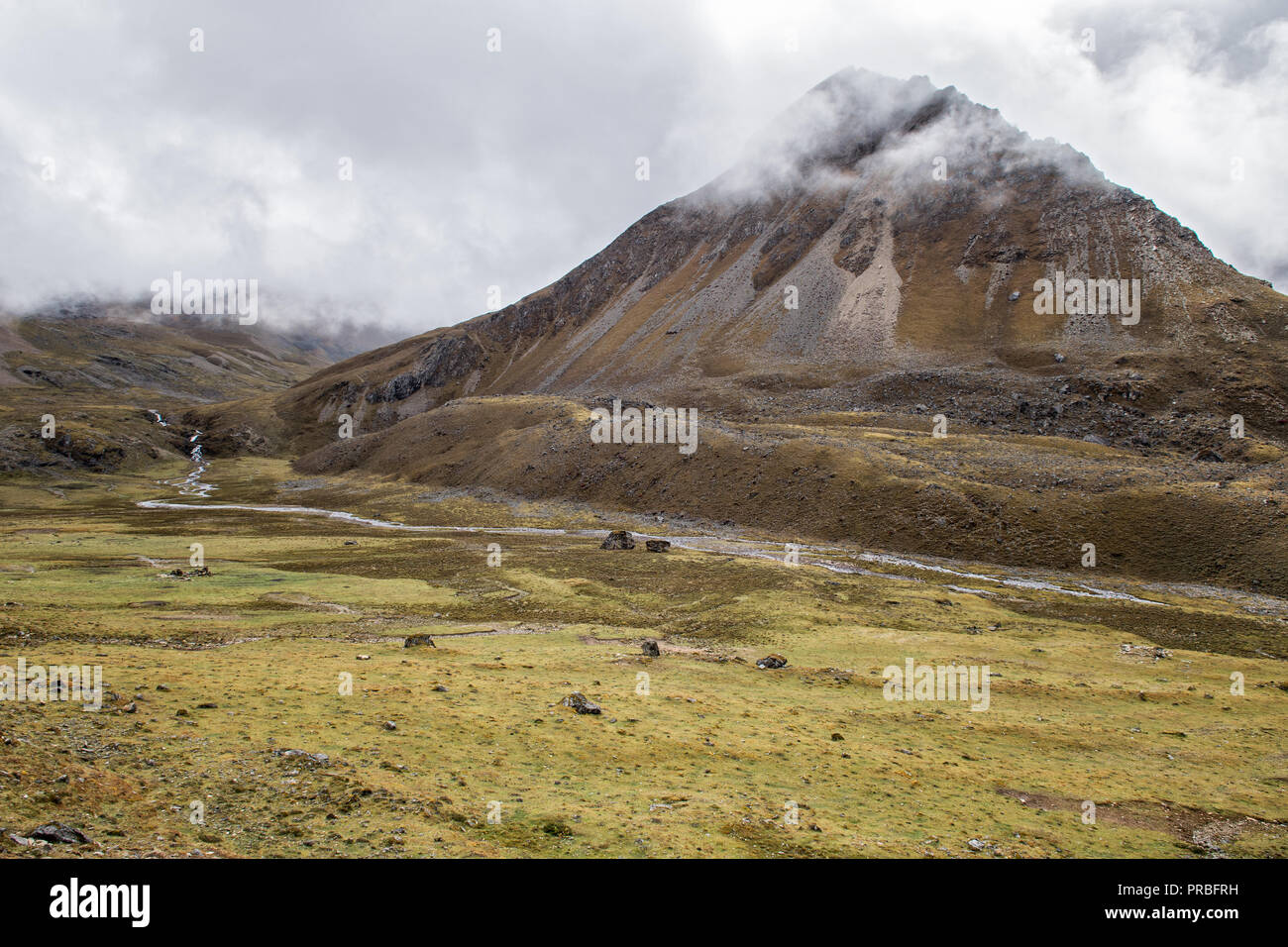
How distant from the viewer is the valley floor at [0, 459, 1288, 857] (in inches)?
616

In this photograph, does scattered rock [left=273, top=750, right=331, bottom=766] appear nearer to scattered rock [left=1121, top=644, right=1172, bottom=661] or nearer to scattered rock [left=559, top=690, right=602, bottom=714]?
scattered rock [left=559, top=690, right=602, bottom=714]

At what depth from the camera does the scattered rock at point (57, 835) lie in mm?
11781

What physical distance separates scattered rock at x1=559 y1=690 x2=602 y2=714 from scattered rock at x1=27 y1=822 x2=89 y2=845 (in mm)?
16585

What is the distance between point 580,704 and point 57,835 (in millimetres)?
17069

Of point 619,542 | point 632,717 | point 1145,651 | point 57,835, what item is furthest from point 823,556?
point 57,835

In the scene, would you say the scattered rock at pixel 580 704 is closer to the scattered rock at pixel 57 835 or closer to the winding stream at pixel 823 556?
the scattered rock at pixel 57 835

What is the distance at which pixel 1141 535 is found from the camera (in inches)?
2721

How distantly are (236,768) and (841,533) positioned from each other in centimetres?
7533

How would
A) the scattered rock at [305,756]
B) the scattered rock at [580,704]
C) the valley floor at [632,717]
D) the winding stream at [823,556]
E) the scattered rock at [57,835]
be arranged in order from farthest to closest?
the winding stream at [823,556], the scattered rock at [580,704], the scattered rock at [305,756], the valley floor at [632,717], the scattered rock at [57,835]

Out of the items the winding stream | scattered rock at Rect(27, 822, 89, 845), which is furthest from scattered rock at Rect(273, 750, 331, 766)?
the winding stream

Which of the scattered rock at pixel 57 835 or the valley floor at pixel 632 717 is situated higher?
the scattered rock at pixel 57 835

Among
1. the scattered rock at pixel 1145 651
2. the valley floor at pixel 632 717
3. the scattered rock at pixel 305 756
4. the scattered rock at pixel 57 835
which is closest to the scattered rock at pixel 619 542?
the valley floor at pixel 632 717

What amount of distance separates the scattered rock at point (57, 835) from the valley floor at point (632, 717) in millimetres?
316
